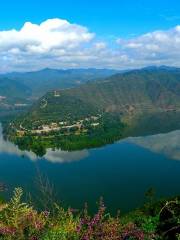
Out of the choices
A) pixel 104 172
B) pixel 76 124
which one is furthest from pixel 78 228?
pixel 76 124

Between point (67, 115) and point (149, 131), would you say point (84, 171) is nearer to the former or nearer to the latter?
point (149, 131)

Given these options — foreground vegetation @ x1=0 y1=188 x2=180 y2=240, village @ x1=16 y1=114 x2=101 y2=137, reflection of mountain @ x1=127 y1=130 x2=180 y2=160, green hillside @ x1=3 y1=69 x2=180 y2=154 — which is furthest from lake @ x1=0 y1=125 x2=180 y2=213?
foreground vegetation @ x1=0 y1=188 x2=180 y2=240

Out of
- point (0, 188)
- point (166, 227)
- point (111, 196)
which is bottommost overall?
point (111, 196)

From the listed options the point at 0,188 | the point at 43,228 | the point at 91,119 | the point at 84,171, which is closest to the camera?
the point at 43,228

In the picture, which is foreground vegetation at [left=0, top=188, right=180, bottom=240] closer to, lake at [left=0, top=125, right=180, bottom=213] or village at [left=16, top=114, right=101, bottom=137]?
lake at [left=0, top=125, right=180, bottom=213]

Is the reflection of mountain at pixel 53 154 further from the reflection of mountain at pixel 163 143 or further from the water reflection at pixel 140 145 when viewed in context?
the reflection of mountain at pixel 163 143

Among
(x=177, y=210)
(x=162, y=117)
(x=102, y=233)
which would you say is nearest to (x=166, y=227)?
(x=177, y=210)

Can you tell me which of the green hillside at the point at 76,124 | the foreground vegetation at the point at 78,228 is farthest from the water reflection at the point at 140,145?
the foreground vegetation at the point at 78,228
